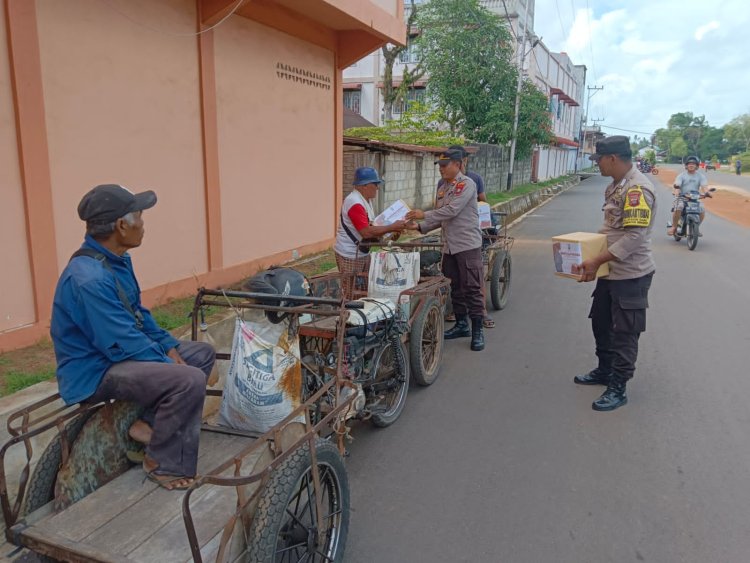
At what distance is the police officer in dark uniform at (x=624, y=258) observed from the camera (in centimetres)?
434

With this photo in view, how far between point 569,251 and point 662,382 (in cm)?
154

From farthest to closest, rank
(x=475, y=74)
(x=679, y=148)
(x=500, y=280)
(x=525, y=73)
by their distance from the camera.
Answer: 1. (x=679, y=148)
2. (x=525, y=73)
3. (x=475, y=74)
4. (x=500, y=280)

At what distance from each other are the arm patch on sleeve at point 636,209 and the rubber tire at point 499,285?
2.81 m

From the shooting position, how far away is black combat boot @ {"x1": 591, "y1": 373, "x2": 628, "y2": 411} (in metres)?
4.47

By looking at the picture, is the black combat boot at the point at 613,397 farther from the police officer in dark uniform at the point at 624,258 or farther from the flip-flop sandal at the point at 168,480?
the flip-flop sandal at the point at 168,480

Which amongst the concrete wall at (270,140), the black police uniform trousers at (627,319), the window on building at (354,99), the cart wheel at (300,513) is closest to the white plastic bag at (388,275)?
the black police uniform trousers at (627,319)

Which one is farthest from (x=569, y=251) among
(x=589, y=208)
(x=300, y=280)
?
(x=589, y=208)

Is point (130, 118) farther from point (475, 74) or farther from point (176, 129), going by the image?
point (475, 74)

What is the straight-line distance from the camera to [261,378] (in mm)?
2889

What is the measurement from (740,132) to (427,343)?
120972mm

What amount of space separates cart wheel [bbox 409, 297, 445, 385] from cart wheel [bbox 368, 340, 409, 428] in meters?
0.32

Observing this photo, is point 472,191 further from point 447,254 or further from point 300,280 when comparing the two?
point 300,280

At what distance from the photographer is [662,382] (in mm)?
4988

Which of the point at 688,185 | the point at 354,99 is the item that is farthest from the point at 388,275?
the point at 354,99
